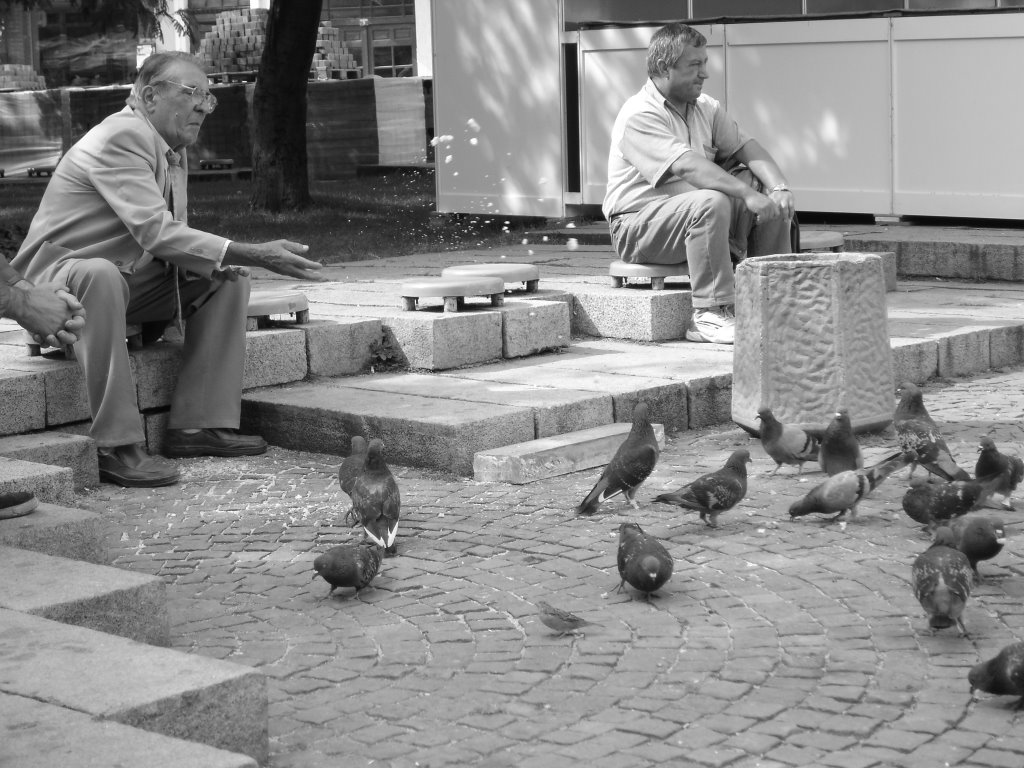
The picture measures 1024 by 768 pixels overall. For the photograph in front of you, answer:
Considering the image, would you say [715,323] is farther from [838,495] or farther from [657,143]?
[838,495]

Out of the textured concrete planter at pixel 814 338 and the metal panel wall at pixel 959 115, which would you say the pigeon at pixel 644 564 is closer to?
the textured concrete planter at pixel 814 338

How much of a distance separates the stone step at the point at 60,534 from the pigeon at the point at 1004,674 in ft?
8.69

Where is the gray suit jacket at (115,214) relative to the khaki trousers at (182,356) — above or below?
above

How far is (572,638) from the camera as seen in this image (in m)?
4.48

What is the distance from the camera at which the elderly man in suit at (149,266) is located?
21.5 ft

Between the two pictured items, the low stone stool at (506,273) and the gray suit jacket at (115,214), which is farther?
the low stone stool at (506,273)

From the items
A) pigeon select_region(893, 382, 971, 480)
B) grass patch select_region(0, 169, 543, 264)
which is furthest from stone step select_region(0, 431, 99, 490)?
grass patch select_region(0, 169, 543, 264)

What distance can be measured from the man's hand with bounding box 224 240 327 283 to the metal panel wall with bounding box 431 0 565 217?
742 centimetres

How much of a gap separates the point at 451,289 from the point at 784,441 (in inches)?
95.1

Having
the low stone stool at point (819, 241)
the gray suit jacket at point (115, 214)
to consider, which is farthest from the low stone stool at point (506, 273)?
the gray suit jacket at point (115, 214)

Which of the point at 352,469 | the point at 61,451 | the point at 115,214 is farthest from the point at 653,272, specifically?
the point at 61,451

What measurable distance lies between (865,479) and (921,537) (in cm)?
29

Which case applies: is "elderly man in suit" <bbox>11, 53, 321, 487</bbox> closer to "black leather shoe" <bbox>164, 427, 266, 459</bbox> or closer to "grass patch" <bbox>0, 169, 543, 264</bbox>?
"black leather shoe" <bbox>164, 427, 266, 459</bbox>

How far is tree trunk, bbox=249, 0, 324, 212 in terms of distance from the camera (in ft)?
53.1
